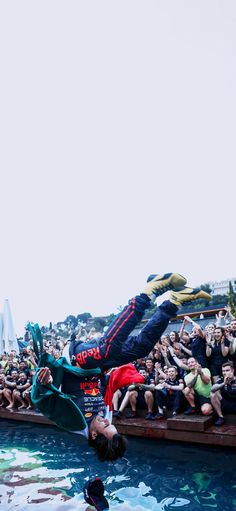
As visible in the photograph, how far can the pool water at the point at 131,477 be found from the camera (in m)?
4.44

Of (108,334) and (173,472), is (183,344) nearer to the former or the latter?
(173,472)

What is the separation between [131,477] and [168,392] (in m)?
1.71

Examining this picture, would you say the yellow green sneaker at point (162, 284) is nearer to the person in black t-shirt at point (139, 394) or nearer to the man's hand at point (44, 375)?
the man's hand at point (44, 375)

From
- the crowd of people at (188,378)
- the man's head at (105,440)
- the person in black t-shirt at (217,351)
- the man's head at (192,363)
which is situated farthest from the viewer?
the person in black t-shirt at (217,351)

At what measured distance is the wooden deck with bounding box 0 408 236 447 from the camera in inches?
215

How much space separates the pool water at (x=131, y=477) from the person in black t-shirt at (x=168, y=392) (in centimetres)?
63

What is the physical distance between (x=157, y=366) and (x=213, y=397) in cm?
131

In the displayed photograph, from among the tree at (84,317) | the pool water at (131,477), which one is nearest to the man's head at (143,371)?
the pool water at (131,477)

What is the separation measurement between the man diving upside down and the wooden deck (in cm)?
249

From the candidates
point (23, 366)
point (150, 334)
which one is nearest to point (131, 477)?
point (150, 334)

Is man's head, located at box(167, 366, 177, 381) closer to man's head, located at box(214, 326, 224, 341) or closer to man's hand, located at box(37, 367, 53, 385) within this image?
man's head, located at box(214, 326, 224, 341)

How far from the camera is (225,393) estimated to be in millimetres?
5980

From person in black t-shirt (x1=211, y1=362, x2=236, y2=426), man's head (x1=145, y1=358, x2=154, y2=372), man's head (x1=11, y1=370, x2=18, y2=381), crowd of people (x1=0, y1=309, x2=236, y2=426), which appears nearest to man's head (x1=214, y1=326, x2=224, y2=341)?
crowd of people (x1=0, y1=309, x2=236, y2=426)

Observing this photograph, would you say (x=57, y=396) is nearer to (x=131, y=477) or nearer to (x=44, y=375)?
(x=44, y=375)
